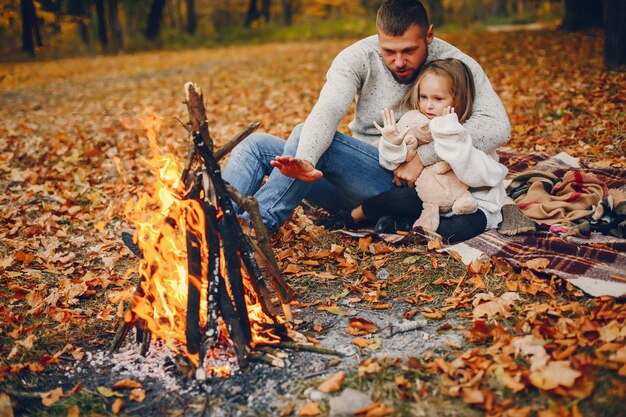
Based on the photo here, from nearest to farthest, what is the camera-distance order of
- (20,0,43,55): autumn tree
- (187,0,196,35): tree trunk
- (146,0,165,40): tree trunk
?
(20,0,43,55): autumn tree → (146,0,165,40): tree trunk → (187,0,196,35): tree trunk

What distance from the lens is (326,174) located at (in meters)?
4.02

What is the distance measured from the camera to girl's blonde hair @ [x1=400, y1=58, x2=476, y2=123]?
3752 millimetres

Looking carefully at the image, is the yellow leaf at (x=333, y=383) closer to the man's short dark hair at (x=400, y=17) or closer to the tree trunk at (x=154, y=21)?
the man's short dark hair at (x=400, y=17)

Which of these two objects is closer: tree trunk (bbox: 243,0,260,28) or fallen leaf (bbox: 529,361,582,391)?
fallen leaf (bbox: 529,361,582,391)

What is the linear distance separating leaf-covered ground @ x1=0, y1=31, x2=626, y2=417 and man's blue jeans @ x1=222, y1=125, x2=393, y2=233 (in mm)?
414

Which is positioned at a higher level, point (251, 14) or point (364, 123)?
point (251, 14)

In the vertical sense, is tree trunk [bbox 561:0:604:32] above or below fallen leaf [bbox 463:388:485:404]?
above

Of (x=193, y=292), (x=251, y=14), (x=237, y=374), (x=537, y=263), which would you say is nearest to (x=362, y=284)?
(x=537, y=263)

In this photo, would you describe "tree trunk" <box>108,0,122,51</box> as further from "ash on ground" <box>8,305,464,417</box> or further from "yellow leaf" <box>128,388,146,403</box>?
"yellow leaf" <box>128,388,146,403</box>

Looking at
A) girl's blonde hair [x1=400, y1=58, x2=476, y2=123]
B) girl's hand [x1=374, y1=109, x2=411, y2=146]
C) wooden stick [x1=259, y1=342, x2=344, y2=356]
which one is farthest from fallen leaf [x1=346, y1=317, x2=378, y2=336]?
girl's blonde hair [x1=400, y1=58, x2=476, y2=123]

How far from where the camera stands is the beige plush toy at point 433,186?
149 inches

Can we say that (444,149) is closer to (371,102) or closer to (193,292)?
(371,102)

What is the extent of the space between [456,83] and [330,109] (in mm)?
870

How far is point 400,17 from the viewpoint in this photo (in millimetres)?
3674
